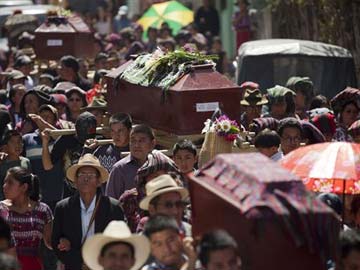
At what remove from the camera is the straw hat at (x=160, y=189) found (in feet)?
32.8

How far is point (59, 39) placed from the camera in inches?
875

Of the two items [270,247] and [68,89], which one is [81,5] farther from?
[270,247]

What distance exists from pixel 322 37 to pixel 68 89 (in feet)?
22.5

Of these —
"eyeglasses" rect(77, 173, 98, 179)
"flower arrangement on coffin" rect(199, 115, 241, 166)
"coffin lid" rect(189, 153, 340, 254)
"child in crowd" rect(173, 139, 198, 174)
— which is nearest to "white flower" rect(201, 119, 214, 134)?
"flower arrangement on coffin" rect(199, 115, 241, 166)

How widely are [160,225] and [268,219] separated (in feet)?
3.18

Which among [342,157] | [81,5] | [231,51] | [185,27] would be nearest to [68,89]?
[342,157]

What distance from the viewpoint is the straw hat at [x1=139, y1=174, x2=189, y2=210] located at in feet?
32.8

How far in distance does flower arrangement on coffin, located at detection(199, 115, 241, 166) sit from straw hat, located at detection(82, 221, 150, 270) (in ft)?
11.0

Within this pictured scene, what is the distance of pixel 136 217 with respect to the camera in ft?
37.6

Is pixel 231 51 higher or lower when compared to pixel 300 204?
lower

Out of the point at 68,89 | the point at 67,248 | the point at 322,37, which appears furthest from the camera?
the point at 322,37

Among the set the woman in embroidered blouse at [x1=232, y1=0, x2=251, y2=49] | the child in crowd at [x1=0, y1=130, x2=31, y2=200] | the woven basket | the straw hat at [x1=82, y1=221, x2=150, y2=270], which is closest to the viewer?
the straw hat at [x1=82, y1=221, x2=150, y2=270]

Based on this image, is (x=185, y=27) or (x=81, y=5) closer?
(x=185, y=27)

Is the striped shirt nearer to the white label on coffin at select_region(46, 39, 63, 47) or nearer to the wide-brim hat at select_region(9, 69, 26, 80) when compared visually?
the wide-brim hat at select_region(9, 69, 26, 80)
